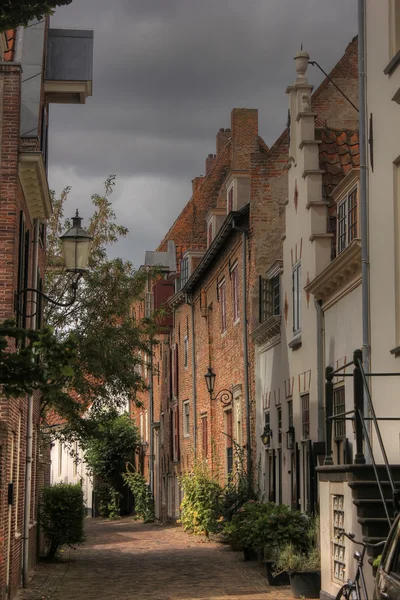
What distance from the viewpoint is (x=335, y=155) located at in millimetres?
19844

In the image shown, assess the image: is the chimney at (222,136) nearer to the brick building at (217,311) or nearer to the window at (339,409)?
the brick building at (217,311)

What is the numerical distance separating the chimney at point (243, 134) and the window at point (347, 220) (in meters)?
13.2

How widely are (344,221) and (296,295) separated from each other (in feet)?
10.9

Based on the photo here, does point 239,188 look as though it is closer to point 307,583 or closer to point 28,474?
point 28,474

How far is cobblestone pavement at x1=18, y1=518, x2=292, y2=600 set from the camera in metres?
16.2

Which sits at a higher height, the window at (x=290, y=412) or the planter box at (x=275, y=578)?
the window at (x=290, y=412)

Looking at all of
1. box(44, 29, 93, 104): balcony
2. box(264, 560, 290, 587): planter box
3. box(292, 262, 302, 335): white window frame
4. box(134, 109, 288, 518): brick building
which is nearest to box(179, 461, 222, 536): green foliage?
box(134, 109, 288, 518): brick building

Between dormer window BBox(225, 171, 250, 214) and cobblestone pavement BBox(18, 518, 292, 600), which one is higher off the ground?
dormer window BBox(225, 171, 250, 214)

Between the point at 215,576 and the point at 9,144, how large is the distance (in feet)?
28.5

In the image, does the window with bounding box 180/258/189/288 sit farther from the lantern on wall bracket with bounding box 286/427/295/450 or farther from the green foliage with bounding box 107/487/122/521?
the lantern on wall bracket with bounding box 286/427/295/450

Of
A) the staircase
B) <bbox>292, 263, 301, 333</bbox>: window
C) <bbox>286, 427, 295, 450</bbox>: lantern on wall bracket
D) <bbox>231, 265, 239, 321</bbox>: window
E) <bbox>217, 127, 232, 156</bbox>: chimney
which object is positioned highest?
<bbox>217, 127, 232, 156</bbox>: chimney

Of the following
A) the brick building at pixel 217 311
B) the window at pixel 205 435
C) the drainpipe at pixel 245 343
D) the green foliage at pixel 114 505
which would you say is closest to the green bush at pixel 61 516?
the drainpipe at pixel 245 343

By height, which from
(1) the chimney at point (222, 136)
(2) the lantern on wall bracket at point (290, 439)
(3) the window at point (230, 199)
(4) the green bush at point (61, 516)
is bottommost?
(4) the green bush at point (61, 516)

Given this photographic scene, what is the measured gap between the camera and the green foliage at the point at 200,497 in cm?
2766
